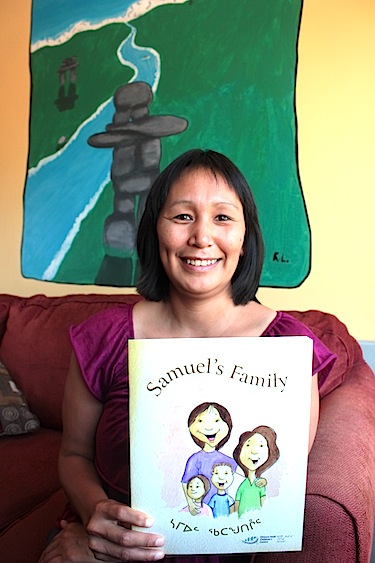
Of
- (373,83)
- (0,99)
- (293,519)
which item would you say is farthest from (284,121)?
(293,519)

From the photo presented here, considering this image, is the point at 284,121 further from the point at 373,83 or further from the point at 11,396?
the point at 11,396

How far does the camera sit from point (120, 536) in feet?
2.96

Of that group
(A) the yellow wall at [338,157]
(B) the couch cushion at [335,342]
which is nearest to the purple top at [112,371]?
(B) the couch cushion at [335,342]

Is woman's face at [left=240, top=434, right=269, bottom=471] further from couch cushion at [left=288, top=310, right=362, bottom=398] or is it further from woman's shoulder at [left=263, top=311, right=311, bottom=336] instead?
couch cushion at [left=288, top=310, right=362, bottom=398]

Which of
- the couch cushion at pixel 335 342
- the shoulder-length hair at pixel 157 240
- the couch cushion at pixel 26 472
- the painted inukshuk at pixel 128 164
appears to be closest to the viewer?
the shoulder-length hair at pixel 157 240

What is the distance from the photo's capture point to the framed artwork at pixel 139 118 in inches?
83.7

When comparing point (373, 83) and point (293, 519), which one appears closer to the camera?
point (293, 519)

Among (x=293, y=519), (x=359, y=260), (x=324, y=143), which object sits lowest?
(x=293, y=519)

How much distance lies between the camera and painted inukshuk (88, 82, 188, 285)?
2.30m

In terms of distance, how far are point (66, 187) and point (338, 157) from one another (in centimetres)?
111

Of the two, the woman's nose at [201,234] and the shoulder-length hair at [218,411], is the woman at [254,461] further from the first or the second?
the woman's nose at [201,234]

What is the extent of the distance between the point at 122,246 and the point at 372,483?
1500mm

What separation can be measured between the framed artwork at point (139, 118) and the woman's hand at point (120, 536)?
1333 mm

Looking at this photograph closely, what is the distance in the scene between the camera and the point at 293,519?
896mm
